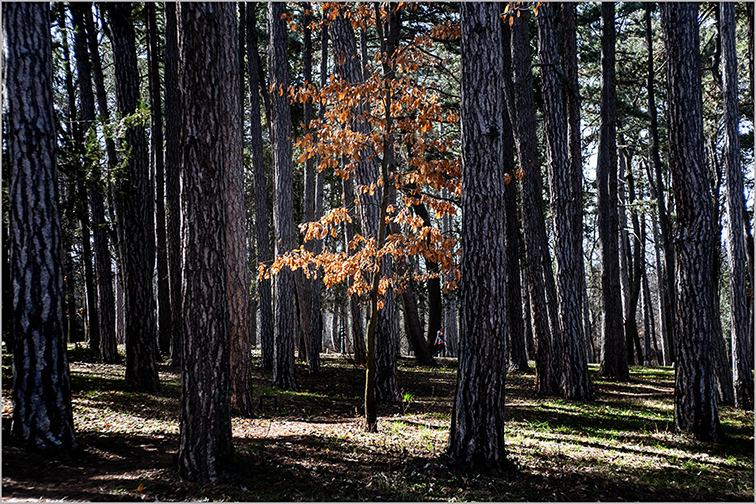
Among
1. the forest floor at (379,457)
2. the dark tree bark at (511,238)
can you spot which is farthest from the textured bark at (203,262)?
the dark tree bark at (511,238)

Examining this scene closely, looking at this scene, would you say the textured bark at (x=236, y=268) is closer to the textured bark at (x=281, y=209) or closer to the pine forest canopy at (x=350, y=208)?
the pine forest canopy at (x=350, y=208)

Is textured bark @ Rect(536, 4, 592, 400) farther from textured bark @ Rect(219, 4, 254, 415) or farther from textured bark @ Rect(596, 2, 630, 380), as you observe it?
textured bark @ Rect(219, 4, 254, 415)

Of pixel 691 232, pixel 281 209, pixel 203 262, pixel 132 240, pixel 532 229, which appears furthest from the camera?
pixel 281 209

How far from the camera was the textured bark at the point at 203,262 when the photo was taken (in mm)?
4656

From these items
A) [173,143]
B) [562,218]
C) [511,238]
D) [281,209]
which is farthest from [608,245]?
[173,143]

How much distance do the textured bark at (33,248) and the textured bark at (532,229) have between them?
27.2 feet

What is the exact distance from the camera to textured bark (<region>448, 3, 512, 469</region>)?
517 centimetres

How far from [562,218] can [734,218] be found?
3.04 metres

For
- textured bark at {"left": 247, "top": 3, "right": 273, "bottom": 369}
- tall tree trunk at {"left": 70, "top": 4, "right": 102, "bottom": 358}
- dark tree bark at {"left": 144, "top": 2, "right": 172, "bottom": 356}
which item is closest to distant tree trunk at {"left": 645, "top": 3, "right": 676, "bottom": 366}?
textured bark at {"left": 247, "top": 3, "right": 273, "bottom": 369}

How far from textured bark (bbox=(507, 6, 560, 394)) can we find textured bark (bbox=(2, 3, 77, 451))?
8.29 m

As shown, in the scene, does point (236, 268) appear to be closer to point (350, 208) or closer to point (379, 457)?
point (350, 208)

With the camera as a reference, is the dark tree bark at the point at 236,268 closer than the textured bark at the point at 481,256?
No

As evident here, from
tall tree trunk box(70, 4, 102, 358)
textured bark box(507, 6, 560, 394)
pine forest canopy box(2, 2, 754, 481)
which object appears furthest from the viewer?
textured bark box(507, 6, 560, 394)

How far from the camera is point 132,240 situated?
8.81 meters
